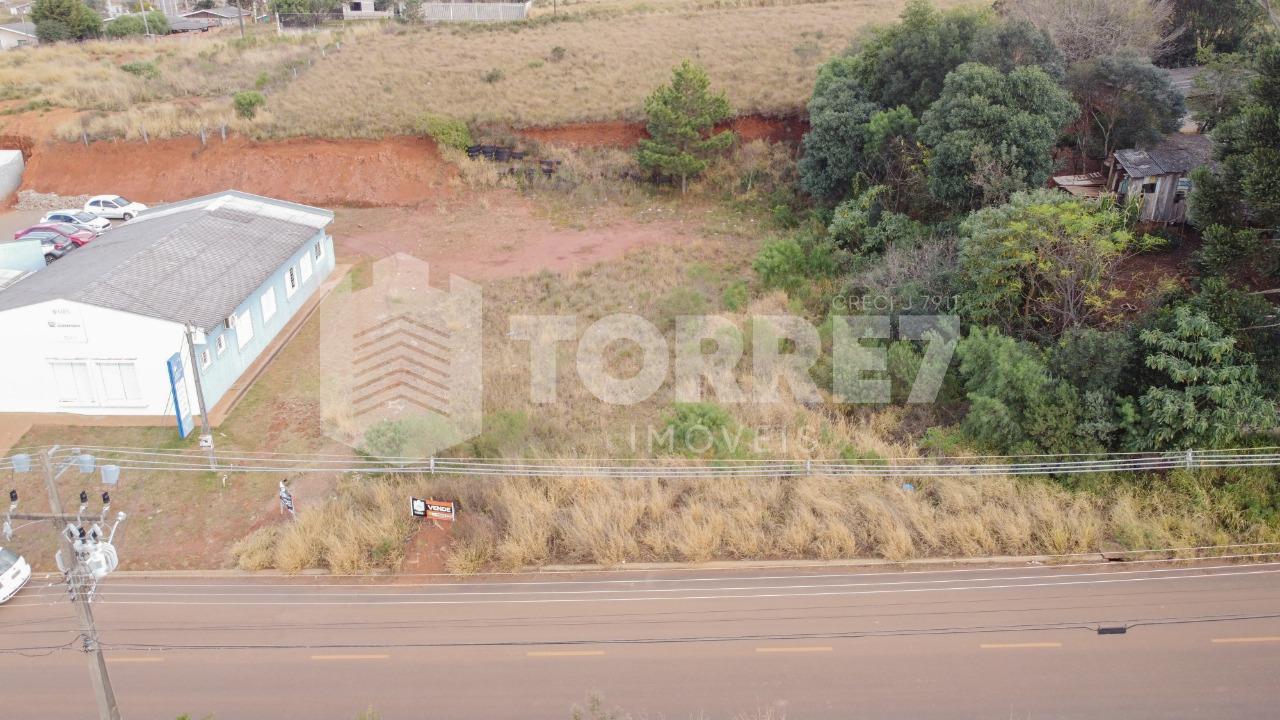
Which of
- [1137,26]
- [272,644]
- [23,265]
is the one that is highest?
[1137,26]

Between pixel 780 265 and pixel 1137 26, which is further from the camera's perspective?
pixel 1137 26

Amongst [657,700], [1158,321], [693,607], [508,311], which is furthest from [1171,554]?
[508,311]

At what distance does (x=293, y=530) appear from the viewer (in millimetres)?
14336

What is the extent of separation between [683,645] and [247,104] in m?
30.2

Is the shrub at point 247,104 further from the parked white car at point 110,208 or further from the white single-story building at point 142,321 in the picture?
the white single-story building at point 142,321

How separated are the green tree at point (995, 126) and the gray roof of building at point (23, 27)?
198 feet

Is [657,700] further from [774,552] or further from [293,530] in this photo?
[293,530]


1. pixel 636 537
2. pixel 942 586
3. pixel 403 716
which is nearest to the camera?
pixel 403 716

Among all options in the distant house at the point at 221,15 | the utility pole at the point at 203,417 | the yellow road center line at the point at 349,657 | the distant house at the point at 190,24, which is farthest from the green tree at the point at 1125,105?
the distant house at the point at 221,15

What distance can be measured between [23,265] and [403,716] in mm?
19618

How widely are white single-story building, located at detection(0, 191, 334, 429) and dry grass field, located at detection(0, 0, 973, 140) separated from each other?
45.2 ft

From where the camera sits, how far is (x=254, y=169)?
33.3 m

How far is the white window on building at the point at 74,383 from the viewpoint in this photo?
58.1 ft

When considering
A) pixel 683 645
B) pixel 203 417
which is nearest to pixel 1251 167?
pixel 683 645
